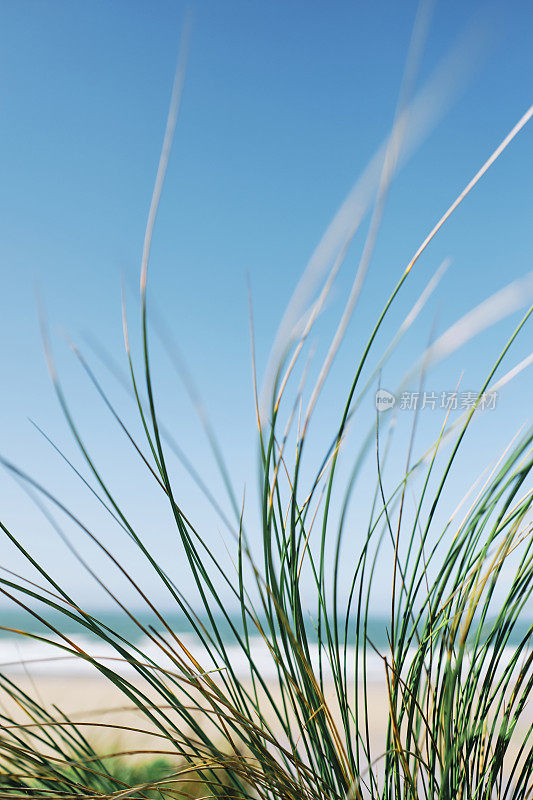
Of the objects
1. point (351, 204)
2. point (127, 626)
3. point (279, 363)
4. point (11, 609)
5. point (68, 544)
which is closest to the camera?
point (351, 204)

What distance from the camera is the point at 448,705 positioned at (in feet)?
1.54

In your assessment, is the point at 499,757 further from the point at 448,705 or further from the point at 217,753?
the point at 217,753

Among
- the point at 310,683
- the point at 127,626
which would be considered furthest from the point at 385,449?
the point at 127,626

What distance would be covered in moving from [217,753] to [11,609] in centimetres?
1210

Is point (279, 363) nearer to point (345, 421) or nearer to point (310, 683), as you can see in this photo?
point (345, 421)

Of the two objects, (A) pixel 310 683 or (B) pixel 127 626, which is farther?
(B) pixel 127 626

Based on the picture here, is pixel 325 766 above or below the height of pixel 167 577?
below

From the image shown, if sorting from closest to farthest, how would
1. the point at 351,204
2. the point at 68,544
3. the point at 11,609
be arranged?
1. the point at 351,204
2. the point at 68,544
3. the point at 11,609

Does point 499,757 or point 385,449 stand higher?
point 385,449

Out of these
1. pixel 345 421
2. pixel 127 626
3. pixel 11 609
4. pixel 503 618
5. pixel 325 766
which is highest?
pixel 11 609

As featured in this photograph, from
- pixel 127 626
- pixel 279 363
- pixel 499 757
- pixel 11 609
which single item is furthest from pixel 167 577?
pixel 11 609

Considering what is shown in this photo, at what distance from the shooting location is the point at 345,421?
1.66 ft

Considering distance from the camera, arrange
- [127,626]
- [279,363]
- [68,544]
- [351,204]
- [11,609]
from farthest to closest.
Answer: [11,609] < [127,626] < [68,544] < [279,363] < [351,204]

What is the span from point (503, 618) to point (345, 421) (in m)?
0.23
